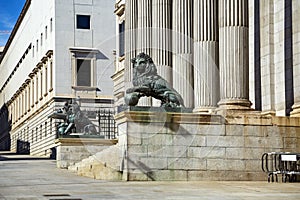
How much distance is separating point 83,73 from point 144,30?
36.1 meters

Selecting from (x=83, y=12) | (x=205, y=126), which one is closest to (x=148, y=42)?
(x=205, y=126)

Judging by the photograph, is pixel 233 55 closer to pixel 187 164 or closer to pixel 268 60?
pixel 187 164

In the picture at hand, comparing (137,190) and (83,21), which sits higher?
(83,21)

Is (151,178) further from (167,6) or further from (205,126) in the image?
(167,6)

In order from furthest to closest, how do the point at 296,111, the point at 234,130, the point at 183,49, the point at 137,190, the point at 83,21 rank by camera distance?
1. the point at 83,21
2. the point at 183,49
3. the point at 296,111
4. the point at 234,130
5. the point at 137,190

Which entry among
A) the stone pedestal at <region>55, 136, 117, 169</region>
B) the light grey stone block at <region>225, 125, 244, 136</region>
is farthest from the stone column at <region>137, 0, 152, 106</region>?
the light grey stone block at <region>225, 125, 244, 136</region>

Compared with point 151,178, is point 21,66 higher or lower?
higher

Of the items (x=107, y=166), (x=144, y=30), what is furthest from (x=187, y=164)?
(x=144, y=30)

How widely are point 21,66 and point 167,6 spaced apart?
226 ft

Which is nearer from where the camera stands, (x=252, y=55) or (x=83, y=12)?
(x=252, y=55)

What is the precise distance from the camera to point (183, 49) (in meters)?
28.6

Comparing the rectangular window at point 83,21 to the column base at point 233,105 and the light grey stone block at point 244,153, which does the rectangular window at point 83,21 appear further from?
the light grey stone block at point 244,153

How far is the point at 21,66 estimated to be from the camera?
96125mm

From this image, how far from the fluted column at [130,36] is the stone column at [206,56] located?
6.06 m
